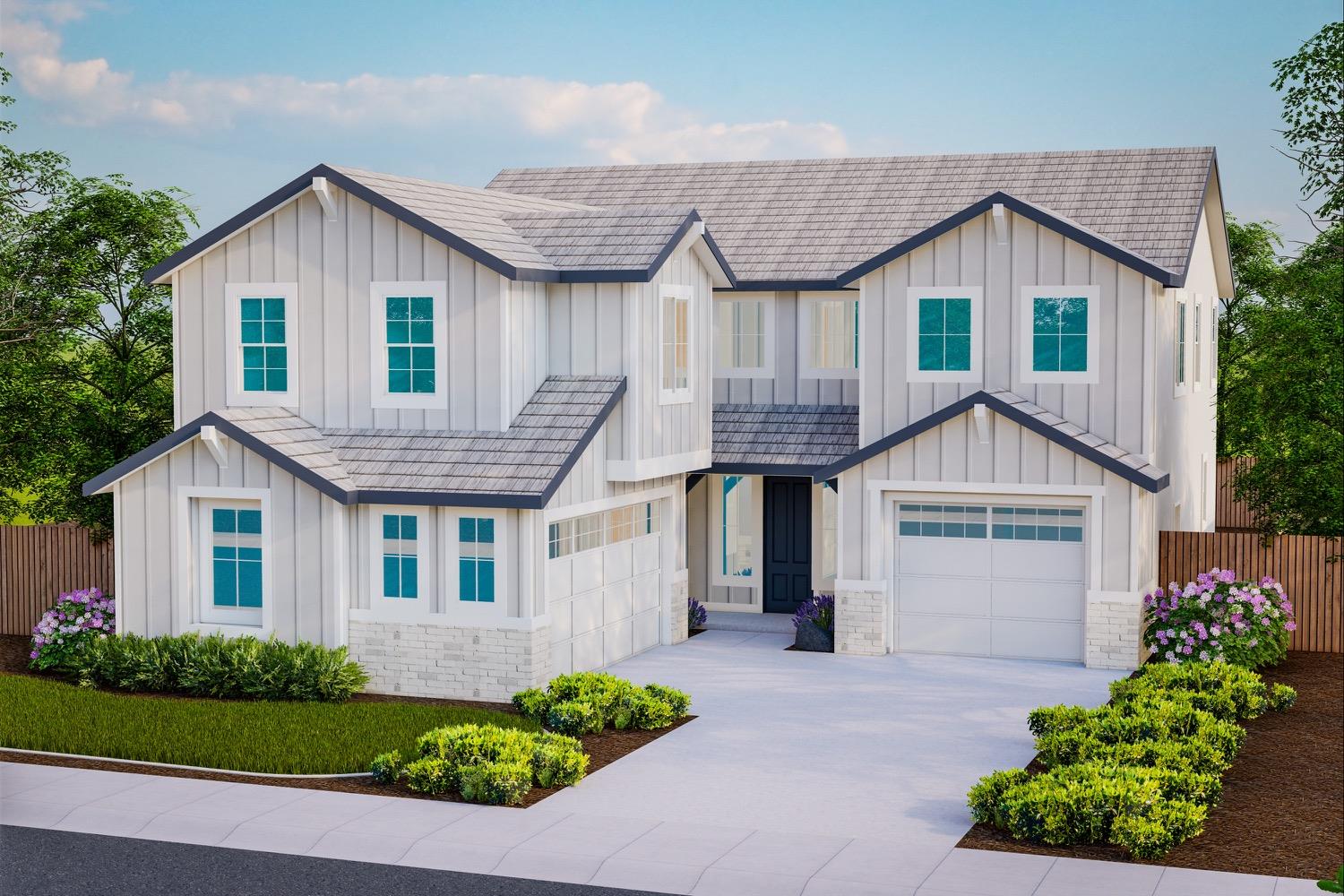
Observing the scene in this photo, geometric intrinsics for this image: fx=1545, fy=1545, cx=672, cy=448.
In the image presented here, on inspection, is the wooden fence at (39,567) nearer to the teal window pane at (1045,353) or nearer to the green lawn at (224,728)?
the green lawn at (224,728)

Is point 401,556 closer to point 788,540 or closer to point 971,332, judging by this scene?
point 788,540

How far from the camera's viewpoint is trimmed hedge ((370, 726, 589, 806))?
13.0 meters

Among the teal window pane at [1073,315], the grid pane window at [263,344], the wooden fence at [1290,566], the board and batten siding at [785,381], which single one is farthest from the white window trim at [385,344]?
the wooden fence at [1290,566]

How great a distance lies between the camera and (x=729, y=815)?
42.3 feet

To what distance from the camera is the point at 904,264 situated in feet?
66.8

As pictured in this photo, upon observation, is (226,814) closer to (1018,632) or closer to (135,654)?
(135,654)

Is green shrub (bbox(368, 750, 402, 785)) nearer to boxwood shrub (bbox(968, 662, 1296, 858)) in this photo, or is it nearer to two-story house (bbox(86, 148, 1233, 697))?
two-story house (bbox(86, 148, 1233, 697))

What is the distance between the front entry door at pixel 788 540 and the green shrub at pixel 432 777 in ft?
36.3

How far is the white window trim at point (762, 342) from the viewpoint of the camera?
2331cm

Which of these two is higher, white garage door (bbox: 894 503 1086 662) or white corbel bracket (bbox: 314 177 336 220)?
white corbel bracket (bbox: 314 177 336 220)

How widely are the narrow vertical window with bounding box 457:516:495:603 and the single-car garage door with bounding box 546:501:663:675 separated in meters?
0.68

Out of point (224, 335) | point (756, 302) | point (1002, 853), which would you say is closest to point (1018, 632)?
point (756, 302)

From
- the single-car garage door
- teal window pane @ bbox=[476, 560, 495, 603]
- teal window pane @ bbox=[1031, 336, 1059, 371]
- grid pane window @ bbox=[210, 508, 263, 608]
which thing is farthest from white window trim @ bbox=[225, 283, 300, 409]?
teal window pane @ bbox=[1031, 336, 1059, 371]

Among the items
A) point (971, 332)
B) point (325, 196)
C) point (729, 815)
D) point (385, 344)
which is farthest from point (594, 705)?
point (971, 332)
